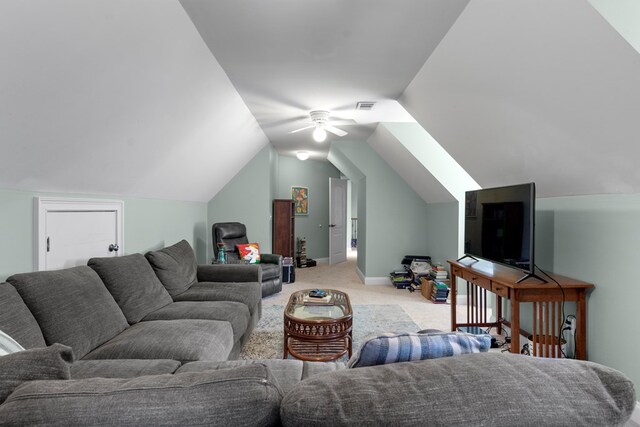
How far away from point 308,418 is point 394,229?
5.24 metres

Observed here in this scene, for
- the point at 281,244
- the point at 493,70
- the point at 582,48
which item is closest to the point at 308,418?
the point at 582,48

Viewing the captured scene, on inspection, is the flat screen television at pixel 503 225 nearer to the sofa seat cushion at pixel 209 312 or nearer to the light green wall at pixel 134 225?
the sofa seat cushion at pixel 209 312

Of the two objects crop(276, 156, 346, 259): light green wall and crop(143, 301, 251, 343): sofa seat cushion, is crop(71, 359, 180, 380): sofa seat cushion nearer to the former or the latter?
crop(143, 301, 251, 343): sofa seat cushion

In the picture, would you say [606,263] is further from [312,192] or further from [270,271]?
[312,192]

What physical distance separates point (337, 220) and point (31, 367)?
7560mm

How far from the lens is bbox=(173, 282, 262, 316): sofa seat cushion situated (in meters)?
2.98

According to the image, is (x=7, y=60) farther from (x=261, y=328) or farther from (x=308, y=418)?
(x=261, y=328)

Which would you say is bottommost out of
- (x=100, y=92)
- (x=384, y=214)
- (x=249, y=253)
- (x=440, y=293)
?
(x=440, y=293)

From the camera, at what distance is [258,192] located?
19.5 ft

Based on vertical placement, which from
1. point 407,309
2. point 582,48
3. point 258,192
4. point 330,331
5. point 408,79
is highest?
point 408,79

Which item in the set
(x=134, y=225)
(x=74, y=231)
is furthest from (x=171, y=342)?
(x=134, y=225)

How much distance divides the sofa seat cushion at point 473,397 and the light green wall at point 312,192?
704 cm

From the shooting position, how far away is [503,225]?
279cm

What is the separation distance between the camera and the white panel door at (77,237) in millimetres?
2309
